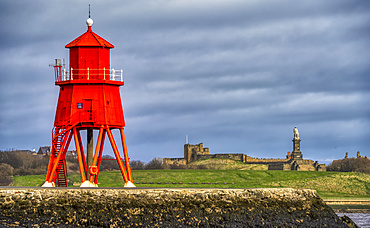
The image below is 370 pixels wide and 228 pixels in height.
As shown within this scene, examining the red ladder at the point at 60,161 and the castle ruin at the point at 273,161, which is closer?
the red ladder at the point at 60,161

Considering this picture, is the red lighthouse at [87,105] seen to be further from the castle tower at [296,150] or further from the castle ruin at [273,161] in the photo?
the castle tower at [296,150]

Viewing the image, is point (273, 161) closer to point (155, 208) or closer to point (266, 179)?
point (266, 179)

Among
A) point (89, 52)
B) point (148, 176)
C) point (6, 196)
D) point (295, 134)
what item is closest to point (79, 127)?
point (89, 52)

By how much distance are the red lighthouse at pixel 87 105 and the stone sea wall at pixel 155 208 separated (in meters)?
13.9

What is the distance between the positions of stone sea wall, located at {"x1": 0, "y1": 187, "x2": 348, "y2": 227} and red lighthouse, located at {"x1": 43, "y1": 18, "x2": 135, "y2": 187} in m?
13.9

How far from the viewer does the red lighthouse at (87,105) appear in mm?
44375

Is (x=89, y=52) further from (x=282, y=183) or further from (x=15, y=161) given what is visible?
(x=15, y=161)

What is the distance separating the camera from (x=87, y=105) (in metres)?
44.7

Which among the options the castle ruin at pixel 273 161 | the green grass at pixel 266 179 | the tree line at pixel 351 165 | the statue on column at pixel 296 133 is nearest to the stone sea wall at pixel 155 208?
the green grass at pixel 266 179

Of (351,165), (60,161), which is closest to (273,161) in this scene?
(351,165)

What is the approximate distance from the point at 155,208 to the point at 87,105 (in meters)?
16.5

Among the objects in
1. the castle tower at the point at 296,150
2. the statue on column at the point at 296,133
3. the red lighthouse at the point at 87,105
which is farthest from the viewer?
the castle tower at the point at 296,150

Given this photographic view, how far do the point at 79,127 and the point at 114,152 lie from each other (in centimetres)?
299

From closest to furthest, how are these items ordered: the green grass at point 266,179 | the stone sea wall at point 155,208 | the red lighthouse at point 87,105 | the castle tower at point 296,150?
the stone sea wall at point 155,208, the red lighthouse at point 87,105, the green grass at point 266,179, the castle tower at point 296,150
